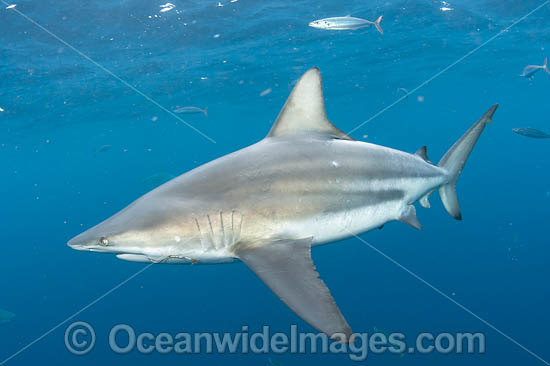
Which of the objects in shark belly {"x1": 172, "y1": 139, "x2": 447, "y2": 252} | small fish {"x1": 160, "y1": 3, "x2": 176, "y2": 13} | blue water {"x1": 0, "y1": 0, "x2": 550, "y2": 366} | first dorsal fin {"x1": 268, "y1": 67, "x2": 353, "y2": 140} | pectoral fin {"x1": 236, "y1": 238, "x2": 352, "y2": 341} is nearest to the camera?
pectoral fin {"x1": 236, "y1": 238, "x2": 352, "y2": 341}

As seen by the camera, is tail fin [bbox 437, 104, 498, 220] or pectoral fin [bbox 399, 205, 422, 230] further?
tail fin [bbox 437, 104, 498, 220]

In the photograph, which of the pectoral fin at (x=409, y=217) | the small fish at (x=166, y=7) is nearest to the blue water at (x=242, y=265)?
the small fish at (x=166, y=7)

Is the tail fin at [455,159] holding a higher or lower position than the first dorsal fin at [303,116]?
lower

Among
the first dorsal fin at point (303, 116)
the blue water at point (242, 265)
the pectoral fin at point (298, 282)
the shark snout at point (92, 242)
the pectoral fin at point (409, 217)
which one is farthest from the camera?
the blue water at point (242, 265)

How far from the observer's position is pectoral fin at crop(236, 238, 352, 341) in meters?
1.99

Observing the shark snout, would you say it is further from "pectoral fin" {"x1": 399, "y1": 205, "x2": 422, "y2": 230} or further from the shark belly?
"pectoral fin" {"x1": 399, "y1": 205, "x2": 422, "y2": 230}

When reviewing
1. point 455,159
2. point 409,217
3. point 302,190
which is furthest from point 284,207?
point 455,159

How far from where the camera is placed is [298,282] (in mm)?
2219

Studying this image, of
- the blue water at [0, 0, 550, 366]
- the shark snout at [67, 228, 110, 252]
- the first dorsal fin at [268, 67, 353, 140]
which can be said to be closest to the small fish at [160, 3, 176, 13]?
the blue water at [0, 0, 550, 366]

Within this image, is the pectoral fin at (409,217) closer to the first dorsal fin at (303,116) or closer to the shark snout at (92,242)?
the first dorsal fin at (303,116)

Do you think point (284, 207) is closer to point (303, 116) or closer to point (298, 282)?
point (298, 282)

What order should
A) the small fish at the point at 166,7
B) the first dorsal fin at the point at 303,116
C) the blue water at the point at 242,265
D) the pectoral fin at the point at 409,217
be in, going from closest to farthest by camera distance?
the first dorsal fin at the point at 303,116 < the pectoral fin at the point at 409,217 < the blue water at the point at 242,265 < the small fish at the point at 166,7

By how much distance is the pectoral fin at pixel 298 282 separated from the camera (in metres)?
1.99

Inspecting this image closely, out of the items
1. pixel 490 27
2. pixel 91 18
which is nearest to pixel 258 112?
pixel 490 27
